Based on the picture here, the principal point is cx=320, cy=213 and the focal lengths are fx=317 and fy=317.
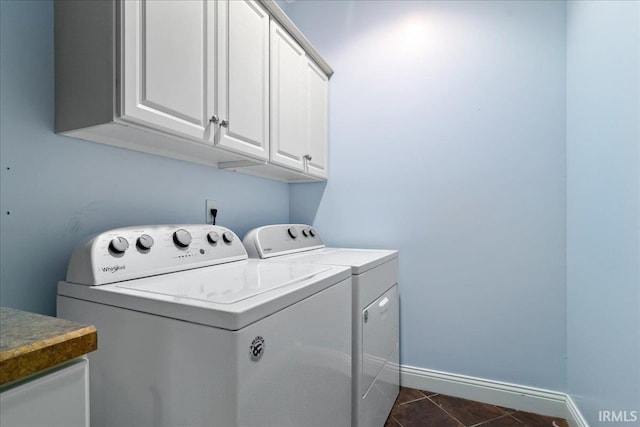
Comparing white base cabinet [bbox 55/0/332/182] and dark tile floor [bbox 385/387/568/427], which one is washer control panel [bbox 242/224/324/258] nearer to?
white base cabinet [bbox 55/0/332/182]

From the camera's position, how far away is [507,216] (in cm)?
180

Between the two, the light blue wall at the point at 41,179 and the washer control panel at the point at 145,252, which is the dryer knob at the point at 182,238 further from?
the light blue wall at the point at 41,179

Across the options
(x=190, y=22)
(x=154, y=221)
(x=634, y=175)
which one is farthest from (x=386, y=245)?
(x=190, y=22)

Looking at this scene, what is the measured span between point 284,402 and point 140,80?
3.21 ft

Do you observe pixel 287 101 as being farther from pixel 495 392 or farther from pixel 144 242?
pixel 495 392

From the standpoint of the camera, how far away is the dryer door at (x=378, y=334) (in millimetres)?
1306

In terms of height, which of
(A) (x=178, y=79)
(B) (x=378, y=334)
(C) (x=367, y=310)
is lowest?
(B) (x=378, y=334)

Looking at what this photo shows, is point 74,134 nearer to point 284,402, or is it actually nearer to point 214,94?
point 214,94

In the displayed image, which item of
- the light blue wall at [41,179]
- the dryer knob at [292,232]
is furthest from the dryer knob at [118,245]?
the dryer knob at [292,232]

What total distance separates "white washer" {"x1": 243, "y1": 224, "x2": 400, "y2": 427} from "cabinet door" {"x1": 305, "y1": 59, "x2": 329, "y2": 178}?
0.42m

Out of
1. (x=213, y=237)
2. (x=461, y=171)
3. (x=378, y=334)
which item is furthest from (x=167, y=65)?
(x=461, y=171)

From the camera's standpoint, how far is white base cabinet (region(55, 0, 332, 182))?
915mm

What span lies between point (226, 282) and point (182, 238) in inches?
13.9

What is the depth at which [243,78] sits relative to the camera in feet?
4.48
